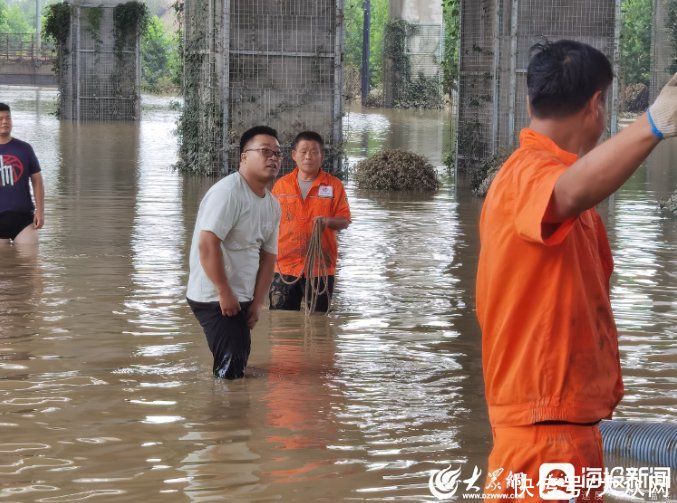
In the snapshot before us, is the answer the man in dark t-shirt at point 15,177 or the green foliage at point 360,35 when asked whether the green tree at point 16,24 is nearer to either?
the green foliage at point 360,35

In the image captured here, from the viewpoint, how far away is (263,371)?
7.79 metres

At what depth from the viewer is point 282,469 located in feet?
19.0

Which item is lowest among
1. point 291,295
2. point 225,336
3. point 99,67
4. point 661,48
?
point 291,295

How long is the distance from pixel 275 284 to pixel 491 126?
Result: 37.8ft

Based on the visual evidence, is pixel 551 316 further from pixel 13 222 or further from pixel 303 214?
pixel 13 222

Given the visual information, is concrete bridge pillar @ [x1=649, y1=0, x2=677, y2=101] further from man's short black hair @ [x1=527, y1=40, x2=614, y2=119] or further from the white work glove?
the white work glove

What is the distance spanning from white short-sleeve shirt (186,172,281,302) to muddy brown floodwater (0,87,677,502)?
61 centimetres

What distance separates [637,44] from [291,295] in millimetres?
44482

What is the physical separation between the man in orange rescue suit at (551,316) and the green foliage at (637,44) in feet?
154

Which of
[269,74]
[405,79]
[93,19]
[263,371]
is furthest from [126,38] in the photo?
[263,371]

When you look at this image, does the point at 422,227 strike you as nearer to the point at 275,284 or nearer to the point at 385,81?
the point at 275,284

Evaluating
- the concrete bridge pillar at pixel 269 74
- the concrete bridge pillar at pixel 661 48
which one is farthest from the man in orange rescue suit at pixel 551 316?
the concrete bridge pillar at pixel 661 48

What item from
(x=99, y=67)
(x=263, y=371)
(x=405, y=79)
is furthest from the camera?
(x=405, y=79)

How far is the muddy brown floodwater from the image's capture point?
5766 mm
